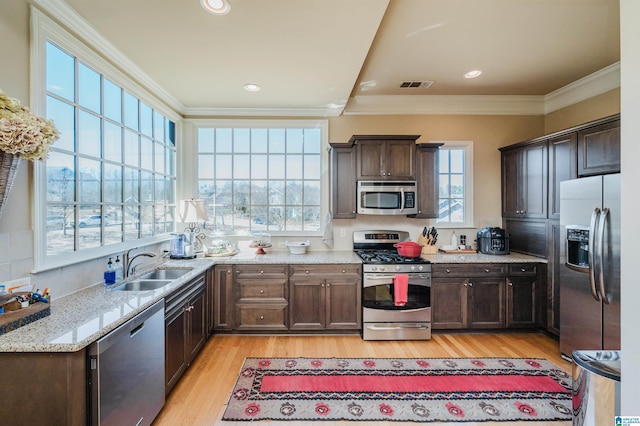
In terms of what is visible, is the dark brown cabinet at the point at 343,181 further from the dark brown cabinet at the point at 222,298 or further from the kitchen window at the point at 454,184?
the dark brown cabinet at the point at 222,298

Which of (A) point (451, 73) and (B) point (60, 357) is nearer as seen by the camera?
(B) point (60, 357)

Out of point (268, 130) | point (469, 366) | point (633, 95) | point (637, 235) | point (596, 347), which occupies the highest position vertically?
point (268, 130)

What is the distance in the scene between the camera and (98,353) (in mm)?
1372

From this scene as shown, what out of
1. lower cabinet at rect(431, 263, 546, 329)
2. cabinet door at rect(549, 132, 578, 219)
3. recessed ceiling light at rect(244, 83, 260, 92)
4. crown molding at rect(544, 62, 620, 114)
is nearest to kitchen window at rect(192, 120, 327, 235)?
recessed ceiling light at rect(244, 83, 260, 92)

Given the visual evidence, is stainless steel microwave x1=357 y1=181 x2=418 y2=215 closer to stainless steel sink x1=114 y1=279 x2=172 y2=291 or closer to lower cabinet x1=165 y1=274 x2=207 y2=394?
lower cabinet x1=165 y1=274 x2=207 y2=394

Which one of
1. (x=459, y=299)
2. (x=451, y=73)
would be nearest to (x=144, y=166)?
(x=451, y=73)

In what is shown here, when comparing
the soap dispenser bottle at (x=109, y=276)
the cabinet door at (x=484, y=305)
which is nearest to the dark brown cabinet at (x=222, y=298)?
the soap dispenser bottle at (x=109, y=276)

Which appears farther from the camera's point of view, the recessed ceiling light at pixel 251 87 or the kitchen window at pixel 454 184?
the kitchen window at pixel 454 184

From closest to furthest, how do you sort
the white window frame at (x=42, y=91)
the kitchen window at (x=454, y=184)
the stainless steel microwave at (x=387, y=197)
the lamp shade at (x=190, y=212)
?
the white window frame at (x=42, y=91) → the lamp shade at (x=190, y=212) → the stainless steel microwave at (x=387, y=197) → the kitchen window at (x=454, y=184)

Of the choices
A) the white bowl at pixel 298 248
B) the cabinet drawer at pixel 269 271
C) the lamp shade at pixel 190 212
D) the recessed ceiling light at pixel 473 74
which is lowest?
the cabinet drawer at pixel 269 271

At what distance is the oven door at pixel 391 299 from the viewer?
3137 mm

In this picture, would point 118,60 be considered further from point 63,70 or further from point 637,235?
point 637,235

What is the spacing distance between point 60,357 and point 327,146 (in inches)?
127

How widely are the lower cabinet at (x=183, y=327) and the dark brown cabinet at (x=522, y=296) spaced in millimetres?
3408
